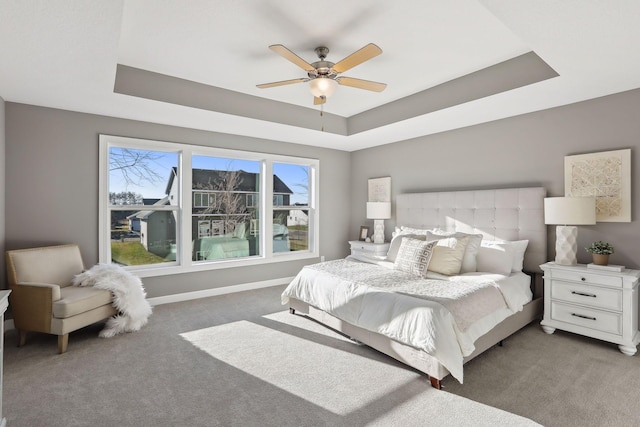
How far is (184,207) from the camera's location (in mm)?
4656

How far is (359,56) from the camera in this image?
2588mm

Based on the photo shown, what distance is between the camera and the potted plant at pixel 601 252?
3.15 meters

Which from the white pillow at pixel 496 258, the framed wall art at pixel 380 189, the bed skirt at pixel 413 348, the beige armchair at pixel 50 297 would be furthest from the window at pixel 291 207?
the white pillow at pixel 496 258

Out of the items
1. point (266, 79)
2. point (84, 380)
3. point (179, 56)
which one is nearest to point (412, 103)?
point (266, 79)

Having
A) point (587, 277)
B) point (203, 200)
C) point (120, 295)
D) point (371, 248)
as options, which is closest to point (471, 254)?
point (587, 277)

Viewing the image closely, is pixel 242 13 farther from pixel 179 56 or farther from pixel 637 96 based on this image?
pixel 637 96

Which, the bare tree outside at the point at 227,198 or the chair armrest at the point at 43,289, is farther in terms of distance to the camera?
the bare tree outside at the point at 227,198

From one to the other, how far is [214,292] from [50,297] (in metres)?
2.15

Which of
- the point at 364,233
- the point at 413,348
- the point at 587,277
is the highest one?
the point at 364,233

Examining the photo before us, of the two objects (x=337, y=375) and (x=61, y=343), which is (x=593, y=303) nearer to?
(x=337, y=375)

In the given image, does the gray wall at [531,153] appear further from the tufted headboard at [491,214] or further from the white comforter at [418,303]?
the white comforter at [418,303]

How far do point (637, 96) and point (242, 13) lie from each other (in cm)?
375

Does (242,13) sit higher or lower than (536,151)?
higher

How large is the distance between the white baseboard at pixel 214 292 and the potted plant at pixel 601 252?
415 cm
